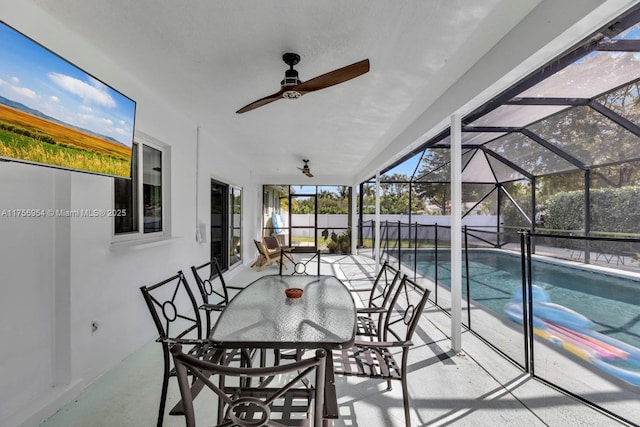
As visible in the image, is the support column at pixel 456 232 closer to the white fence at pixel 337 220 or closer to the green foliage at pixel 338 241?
the green foliage at pixel 338 241

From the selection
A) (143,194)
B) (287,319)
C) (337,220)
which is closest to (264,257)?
(337,220)

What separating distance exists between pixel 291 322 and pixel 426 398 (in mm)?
1254

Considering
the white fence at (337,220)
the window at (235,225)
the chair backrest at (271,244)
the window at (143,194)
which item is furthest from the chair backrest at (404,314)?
the white fence at (337,220)

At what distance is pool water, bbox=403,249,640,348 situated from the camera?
2658 mm

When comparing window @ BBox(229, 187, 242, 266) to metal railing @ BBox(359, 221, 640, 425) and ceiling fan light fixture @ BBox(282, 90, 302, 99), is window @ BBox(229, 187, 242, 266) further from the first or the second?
metal railing @ BBox(359, 221, 640, 425)

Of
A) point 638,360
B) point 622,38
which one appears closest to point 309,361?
point 638,360

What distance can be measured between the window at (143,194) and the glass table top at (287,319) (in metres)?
1.44

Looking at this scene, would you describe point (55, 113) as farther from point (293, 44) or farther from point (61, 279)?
point (293, 44)

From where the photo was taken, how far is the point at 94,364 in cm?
217

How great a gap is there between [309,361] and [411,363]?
80.0 inches

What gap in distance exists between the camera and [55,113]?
64.7 inches

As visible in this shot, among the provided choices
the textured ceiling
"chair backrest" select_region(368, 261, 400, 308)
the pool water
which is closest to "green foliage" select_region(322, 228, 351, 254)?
the pool water

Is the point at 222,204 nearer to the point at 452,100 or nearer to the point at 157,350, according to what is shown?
the point at 157,350

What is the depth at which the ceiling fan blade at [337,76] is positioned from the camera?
1.91 meters
